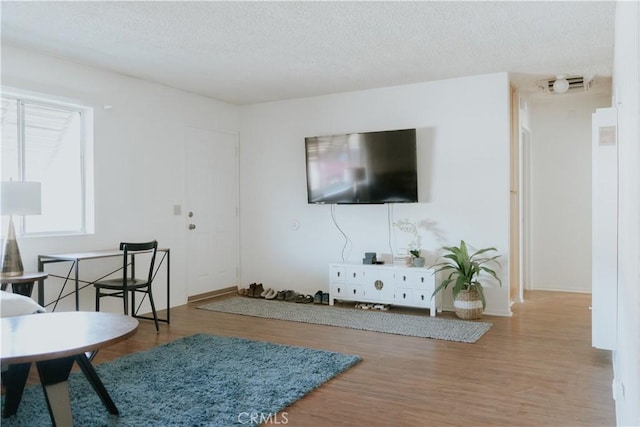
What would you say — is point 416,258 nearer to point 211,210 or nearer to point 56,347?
point 211,210

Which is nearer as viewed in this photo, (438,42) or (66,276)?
(438,42)

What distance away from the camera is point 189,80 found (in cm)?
523

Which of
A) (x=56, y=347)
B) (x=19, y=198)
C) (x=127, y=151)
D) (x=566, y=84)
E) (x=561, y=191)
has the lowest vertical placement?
(x=56, y=347)

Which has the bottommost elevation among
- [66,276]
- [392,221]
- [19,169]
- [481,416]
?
[481,416]

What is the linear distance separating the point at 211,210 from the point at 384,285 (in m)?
2.32

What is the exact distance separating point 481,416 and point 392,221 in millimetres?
3150

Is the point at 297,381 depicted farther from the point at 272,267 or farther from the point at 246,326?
the point at 272,267

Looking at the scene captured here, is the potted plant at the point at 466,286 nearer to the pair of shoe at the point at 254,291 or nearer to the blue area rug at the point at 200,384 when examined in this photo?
the blue area rug at the point at 200,384

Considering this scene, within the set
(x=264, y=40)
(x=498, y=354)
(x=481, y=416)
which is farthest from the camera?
(x=264, y=40)

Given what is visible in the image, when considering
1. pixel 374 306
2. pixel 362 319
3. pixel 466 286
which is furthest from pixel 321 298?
pixel 466 286

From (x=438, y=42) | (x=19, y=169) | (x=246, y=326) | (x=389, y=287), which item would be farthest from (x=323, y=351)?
(x=19, y=169)

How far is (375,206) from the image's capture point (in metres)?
5.72

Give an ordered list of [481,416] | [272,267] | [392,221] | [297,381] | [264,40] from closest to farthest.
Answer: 1. [481,416]
2. [297,381]
3. [264,40]
4. [392,221]
5. [272,267]

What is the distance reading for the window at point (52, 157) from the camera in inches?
165
